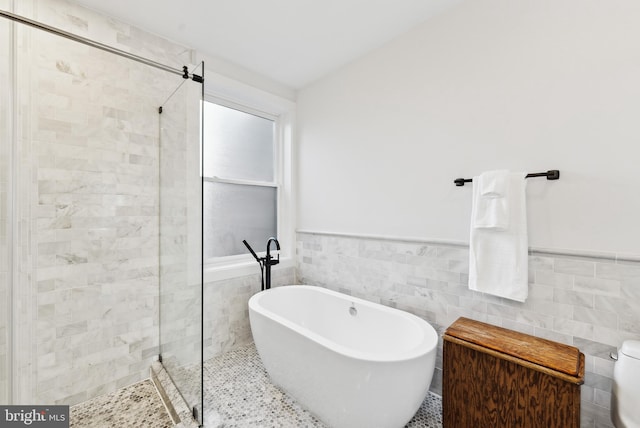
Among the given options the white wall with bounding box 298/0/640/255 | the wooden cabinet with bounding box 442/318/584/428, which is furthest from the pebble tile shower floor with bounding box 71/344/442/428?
the white wall with bounding box 298/0/640/255

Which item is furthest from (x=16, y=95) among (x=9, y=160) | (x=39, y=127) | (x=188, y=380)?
(x=188, y=380)

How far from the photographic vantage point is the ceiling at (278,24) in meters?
1.77

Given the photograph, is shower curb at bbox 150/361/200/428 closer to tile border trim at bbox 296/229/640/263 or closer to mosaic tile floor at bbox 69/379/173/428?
A: mosaic tile floor at bbox 69/379/173/428

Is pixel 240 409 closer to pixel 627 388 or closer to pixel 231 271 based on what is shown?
pixel 231 271

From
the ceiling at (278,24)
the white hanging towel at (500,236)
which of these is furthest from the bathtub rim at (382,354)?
the ceiling at (278,24)

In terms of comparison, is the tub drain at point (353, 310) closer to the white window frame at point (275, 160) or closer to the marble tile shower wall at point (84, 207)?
the white window frame at point (275, 160)

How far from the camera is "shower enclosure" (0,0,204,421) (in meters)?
1.55

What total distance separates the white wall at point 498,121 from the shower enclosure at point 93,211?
1328 millimetres

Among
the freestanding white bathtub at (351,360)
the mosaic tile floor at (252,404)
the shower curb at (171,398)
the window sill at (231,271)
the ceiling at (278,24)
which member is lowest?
the mosaic tile floor at (252,404)

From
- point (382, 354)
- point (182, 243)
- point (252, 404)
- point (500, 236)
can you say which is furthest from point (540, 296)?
point (182, 243)

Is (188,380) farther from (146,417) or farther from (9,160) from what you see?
(9,160)
